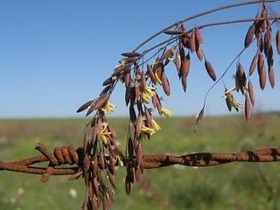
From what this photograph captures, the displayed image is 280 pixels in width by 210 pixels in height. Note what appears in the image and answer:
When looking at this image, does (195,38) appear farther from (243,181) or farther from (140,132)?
(243,181)

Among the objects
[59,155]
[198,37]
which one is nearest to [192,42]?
[198,37]

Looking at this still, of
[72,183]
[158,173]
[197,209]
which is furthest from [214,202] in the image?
[158,173]

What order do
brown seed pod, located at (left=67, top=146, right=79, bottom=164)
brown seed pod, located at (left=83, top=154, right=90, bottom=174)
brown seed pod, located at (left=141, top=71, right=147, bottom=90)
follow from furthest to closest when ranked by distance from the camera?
brown seed pod, located at (left=67, top=146, right=79, bottom=164) < brown seed pod, located at (left=83, top=154, right=90, bottom=174) < brown seed pod, located at (left=141, top=71, right=147, bottom=90)

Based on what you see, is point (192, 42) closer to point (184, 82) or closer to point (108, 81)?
point (184, 82)

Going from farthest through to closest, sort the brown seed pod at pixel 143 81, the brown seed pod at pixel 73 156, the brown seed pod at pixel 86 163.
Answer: the brown seed pod at pixel 73 156, the brown seed pod at pixel 86 163, the brown seed pod at pixel 143 81

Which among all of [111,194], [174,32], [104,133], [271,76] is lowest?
[111,194]

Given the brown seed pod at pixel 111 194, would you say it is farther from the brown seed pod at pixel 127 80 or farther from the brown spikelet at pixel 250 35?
the brown spikelet at pixel 250 35

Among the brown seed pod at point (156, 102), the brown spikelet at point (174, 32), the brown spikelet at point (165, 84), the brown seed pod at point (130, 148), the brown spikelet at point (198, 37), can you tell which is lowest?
the brown seed pod at point (130, 148)

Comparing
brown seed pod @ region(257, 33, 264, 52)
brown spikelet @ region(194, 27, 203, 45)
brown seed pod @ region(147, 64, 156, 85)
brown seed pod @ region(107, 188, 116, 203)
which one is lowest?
brown seed pod @ region(107, 188, 116, 203)

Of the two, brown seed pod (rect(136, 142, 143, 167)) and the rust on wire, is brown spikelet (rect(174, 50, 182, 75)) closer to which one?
brown seed pod (rect(136, 142, 143, 167))

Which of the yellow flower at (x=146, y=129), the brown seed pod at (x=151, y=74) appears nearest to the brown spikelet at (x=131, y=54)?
the brown seed pod at (x=151, y=74)

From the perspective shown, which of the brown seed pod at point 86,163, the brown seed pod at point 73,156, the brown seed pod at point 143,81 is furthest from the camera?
the brown seed pod at point 73,156

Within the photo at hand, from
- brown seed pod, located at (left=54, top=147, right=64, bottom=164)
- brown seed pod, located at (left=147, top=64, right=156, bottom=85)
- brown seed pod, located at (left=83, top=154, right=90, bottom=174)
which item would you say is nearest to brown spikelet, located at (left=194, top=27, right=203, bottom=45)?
brown seed pod, located at (left=147, top=64, right=156, bottom=85)

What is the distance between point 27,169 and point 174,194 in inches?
264
